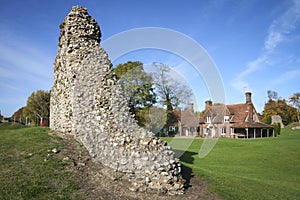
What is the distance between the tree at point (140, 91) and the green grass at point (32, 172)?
1914 centimetres

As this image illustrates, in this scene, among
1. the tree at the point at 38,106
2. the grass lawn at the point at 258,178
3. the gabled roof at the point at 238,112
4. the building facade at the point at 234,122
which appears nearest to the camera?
the grass lawn at the point at 258,178

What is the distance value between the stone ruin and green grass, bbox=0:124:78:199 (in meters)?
1.61

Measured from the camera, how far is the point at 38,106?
6091 centimetres

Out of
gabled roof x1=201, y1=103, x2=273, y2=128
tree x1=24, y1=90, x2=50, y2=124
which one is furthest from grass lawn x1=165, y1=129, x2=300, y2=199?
tree x1=24, y1=90, x2=50, y2=124

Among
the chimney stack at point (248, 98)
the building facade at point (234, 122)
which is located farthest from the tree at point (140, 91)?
the chimney stack at point (248, 98)

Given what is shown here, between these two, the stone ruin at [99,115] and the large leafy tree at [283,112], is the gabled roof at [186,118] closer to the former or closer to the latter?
the stone ruin at [99,115]

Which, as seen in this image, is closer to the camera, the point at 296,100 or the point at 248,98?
the point at 248,98

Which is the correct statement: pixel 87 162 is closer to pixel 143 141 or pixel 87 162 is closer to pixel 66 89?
pixel 143 141

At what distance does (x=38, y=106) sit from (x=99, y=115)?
192 feet

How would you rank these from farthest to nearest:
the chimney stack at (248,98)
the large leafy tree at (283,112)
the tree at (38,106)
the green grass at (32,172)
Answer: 1. the large leafy tree at (283,112)
2. the tree at (38,106)
3. the chimney stack at (248,98)
4. the green grass at (32,172)

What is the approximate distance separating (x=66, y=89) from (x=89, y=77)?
213cm

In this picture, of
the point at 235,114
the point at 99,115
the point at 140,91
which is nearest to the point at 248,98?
the point at 235,114

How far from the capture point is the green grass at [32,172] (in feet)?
22.2

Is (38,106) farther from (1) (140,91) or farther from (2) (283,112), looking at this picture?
(2) (283,112)
